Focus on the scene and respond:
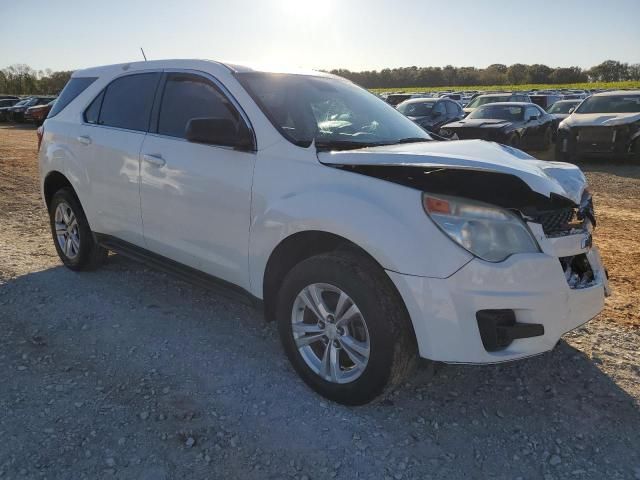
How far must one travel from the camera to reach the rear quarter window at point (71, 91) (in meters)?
4.93

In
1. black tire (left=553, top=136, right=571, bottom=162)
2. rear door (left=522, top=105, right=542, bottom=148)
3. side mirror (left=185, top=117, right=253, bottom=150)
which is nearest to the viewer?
side mirror (left=185, top=117, right=253, bottom=150)

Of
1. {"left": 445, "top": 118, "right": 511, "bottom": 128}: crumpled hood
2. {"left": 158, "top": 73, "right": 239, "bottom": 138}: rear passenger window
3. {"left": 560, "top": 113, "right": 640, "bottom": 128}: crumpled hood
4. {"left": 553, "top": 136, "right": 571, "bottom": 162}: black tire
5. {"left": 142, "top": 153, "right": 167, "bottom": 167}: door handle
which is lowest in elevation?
{"left": 553, "top": 136, "right": 571, "bottom": 162}: black tire

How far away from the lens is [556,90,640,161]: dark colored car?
12.4 meters

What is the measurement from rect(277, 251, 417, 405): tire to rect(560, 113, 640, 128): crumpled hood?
11705 millimetres

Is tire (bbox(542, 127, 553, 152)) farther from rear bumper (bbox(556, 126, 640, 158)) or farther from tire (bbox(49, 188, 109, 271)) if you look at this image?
tire (bbox(49, 188, 109, 271))

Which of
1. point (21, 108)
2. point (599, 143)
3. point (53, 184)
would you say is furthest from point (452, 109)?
point (21, 108)

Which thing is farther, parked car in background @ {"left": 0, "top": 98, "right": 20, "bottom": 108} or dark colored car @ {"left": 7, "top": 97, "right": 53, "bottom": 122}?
parked car in background @ {"left": 0, "top": 98, "right": 20, "bottom": 108}

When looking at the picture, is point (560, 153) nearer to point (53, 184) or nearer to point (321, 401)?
point (53, 184)

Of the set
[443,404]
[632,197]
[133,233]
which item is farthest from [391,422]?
[632,197]

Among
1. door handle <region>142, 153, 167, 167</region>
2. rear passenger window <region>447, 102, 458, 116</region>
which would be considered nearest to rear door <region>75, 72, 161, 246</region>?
door handle <region>142, 153, 167, 167</region>

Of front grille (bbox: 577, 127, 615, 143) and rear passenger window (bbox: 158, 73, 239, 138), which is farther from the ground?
rear passenger window (bbox: 158, 73, 239, 138)

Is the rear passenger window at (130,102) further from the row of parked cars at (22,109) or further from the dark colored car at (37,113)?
the row of parked cars at (22,109)

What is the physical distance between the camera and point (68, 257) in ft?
17.2

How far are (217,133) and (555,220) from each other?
190 centimetres
